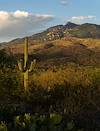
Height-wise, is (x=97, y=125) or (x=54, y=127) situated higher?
(x=54, y=127)

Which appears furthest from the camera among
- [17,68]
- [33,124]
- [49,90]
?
[17,68]

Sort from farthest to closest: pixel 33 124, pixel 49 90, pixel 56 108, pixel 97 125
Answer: pixel 49 90 → pixel 56 108 → pixel 97 125 → pixel 33 124

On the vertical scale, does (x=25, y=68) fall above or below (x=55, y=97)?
above

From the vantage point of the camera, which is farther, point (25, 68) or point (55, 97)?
point (25, 68)

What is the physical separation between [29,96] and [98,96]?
201cm

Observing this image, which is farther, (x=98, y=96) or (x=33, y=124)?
(x=98, y=96)

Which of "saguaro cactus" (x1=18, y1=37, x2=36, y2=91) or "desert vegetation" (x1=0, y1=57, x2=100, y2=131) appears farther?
"saguaro cactus" (x1=18, y1=37, x2=36, y2=91)

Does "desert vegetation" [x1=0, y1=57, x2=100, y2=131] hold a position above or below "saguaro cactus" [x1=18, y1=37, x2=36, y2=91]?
below

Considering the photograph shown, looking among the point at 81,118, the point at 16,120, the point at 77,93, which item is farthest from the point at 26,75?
the point at 16,120

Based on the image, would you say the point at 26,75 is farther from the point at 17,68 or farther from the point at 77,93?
the point at 77,93

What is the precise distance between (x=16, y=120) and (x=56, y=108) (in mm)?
4285

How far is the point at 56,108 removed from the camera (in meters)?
10.9

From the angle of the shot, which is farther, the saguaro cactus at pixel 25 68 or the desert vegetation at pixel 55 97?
the saguaro cactus at pixel 25 68

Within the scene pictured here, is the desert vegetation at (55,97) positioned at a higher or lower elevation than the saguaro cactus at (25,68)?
lower
